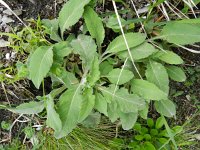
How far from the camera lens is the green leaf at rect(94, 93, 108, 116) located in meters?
1.43

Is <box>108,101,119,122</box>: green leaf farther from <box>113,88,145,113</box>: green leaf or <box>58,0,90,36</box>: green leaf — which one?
<box>58,0,90,36</box>: green leaf

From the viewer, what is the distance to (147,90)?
1431mm

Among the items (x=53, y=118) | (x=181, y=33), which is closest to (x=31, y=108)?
(x=53, y=118)

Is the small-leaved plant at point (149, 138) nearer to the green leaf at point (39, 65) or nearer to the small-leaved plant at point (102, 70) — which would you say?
the small-leaved plant at point (102, 70)

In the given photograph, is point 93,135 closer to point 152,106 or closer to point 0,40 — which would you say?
point 152,106

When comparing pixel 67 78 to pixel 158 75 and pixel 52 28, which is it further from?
pixel 158 75

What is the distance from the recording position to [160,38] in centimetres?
148

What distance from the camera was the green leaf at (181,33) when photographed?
55.0 inches

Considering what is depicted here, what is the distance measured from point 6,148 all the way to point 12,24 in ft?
1.77

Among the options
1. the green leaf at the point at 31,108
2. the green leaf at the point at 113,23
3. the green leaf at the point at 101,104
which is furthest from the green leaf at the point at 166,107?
the green leaf at the point at 31,108

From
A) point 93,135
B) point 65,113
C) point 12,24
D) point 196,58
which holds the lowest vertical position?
point 93,135

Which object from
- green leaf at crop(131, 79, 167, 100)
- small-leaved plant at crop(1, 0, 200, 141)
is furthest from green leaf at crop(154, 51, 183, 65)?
green leaf at crop(131, 79, 167, 100)

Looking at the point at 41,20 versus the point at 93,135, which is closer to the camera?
the point at 41,20

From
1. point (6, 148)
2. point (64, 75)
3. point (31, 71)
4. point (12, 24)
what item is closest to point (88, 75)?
point (64, 75)
